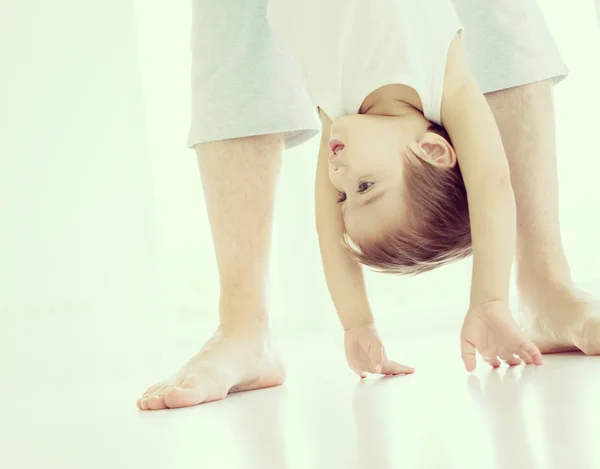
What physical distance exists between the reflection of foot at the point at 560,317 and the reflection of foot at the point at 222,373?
38 centimetres

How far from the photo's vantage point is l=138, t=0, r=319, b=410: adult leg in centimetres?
119

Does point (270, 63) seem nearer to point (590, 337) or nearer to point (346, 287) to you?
point (346, 287)

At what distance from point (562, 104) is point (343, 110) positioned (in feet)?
4.22

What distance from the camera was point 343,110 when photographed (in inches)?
44.1

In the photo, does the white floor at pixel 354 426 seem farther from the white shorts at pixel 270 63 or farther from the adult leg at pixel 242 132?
the white shorts at pixel 270 63

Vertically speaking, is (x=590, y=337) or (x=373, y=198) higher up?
(x=373, y=198)

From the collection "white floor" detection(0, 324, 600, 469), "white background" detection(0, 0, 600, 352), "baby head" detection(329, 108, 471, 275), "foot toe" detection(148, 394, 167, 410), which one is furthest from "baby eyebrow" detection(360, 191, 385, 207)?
"white background" detection(0, 0, 600, 352)

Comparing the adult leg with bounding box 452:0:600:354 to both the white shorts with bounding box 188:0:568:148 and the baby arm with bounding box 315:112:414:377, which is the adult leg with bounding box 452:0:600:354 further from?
the baby arm with bounding box 315:112:414:377

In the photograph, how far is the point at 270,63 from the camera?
4.12 feet

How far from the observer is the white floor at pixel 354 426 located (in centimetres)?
51

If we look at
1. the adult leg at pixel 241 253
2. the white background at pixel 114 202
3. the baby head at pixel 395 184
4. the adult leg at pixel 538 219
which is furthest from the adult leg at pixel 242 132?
the white background at pixel 114 202

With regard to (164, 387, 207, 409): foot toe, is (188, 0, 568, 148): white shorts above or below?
above

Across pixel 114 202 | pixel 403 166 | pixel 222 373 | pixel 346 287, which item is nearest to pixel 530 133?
pixel 403 166

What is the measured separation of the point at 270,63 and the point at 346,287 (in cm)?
41
